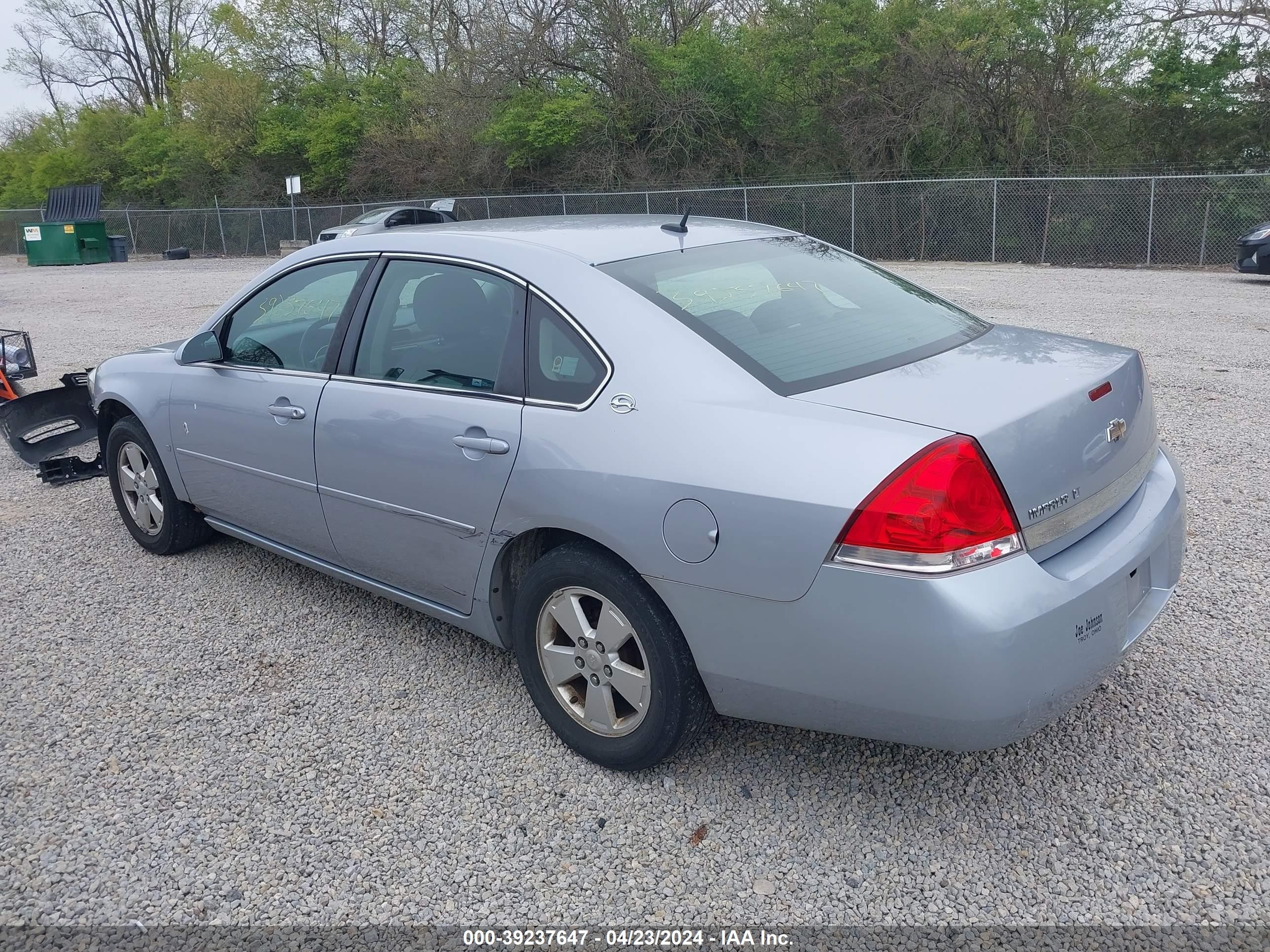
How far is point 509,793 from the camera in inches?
123

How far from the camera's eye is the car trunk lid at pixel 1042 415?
262 cm

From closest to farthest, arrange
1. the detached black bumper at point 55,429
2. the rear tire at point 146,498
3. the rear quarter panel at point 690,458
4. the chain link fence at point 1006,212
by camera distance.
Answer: the rear quarter panel at point 690,458 → the rear tire at point 146,498 → the detached black bumper at point 55,429 → the chain link fence at point 1006,212

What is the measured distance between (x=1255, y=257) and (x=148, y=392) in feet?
50.1

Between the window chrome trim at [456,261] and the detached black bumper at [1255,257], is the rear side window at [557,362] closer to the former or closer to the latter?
the window chrome trim at [456,261]

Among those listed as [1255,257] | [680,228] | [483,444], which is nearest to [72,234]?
[1255,257]

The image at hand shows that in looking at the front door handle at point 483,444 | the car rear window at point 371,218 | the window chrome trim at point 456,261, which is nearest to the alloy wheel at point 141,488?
the window chrome trim at point 456,261

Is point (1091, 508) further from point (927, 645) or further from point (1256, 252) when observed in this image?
point (1256, 252)

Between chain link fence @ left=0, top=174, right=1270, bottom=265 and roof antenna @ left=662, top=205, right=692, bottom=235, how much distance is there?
11.7 m

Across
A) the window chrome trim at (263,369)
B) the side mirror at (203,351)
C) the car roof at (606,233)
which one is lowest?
the window chrome trim at (263,369)

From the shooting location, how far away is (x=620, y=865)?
9.12ft

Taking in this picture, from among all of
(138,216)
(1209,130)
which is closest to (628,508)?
(1209,130)

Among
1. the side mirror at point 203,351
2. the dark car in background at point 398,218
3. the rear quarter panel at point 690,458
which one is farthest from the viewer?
the dark car in background at point 398,218

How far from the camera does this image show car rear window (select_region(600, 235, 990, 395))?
3027 mm

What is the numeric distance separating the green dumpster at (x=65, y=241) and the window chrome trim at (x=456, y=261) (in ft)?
112
